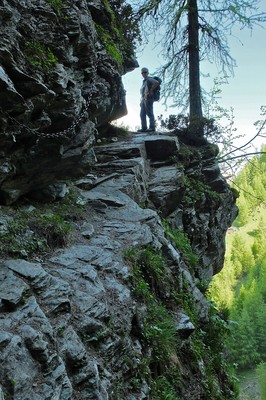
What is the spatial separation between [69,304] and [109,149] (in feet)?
23.7

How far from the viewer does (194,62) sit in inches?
608

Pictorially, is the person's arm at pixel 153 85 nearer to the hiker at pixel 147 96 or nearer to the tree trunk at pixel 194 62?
the hiker at pixel 147 96

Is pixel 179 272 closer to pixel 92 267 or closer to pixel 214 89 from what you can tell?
pixel 92 267

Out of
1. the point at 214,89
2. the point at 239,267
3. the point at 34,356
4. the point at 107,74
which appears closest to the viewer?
the point at 34,356

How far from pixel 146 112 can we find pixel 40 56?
8.71m

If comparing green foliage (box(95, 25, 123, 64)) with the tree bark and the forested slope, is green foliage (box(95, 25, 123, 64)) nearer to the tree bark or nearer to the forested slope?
the tree bark

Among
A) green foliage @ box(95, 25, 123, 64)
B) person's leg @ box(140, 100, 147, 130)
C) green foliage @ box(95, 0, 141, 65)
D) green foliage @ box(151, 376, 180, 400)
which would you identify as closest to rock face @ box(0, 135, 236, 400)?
green foliage @ box(151, 376, 180, 400)

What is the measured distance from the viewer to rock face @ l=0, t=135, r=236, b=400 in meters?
3.58

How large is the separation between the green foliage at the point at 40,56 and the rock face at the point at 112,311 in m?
2.48

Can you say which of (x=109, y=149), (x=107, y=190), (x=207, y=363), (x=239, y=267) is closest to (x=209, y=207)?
(x=109, y=149)

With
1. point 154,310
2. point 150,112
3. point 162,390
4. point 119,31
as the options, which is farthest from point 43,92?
point 150,112

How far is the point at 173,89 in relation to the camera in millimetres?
16031

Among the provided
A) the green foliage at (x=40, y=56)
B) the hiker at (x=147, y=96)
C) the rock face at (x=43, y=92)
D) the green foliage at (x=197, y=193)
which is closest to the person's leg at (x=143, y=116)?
the hiker at (x=147, y=96)

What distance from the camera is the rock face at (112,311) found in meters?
3.58
